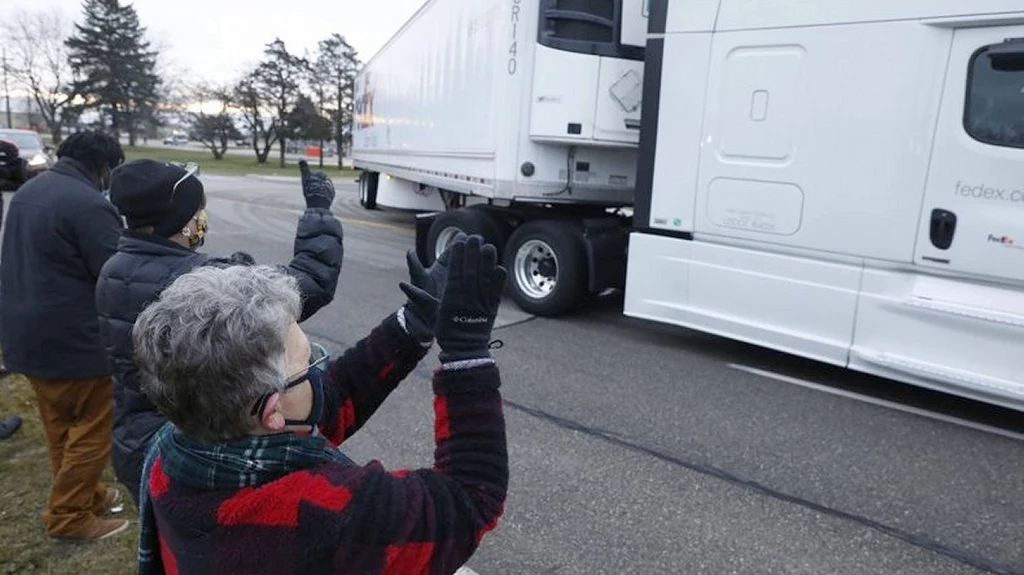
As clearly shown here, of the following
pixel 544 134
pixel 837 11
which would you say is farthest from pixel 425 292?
pixel 544 134

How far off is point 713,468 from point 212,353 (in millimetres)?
3393

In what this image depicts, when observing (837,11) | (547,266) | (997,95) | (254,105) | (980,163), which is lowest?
(547,266)

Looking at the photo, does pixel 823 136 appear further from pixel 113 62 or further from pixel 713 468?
pixel 113 62

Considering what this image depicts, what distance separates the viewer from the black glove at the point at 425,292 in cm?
170

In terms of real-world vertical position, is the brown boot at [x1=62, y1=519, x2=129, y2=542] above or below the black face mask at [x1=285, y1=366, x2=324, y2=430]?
below

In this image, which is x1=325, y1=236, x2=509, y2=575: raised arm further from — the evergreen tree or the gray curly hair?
the evergreen tree

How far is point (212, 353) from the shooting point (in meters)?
1.28

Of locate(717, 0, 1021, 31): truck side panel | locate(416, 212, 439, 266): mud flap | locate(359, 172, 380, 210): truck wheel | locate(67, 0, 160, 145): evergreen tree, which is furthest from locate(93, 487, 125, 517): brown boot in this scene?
locate(67, 0, 160, 145): evergreen tree

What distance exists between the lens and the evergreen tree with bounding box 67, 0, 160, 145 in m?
56.1

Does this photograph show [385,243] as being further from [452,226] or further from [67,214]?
[67,214]

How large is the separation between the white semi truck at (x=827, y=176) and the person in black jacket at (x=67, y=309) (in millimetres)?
4285

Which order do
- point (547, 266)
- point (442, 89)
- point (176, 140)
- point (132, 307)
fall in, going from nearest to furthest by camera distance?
point (132, 307), point (547, 266), point (442, 89), point (176, 140)

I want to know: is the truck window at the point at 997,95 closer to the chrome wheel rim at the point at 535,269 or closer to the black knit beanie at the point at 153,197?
the chrome wheel rim at the point at 535,269

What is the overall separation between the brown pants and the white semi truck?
4.41m
